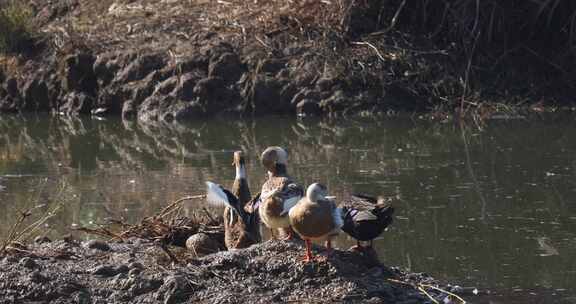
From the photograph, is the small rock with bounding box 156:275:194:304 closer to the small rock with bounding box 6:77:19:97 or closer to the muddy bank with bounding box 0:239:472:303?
the muddy bank with bounding box 0:239:472:303

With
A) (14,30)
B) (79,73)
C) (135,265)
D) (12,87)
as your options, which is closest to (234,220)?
(135,265)

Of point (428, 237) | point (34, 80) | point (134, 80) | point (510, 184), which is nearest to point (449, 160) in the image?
point (510, 184)

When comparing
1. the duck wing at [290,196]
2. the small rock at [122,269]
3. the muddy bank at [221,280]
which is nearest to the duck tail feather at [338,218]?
the muddy bank at [221,280]

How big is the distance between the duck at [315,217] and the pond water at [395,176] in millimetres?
1022

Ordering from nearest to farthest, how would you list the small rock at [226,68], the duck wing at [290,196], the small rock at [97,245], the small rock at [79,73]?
the duck wing at [290,196]
the small rock at [97,245]
the small rock at [226,68]
the small rock at [79,73]

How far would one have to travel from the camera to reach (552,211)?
9.61 meters

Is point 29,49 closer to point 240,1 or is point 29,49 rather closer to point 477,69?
point 240,1

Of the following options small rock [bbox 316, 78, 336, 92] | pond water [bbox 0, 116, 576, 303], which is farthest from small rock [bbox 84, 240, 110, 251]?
small rock [bbox 316, 78, 336, 92]

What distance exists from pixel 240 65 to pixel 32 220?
753 centimetres

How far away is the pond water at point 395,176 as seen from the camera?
8177mm

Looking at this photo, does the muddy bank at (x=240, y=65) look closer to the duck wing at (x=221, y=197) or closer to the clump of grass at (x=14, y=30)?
the clump of grass at (x=14, y=30)

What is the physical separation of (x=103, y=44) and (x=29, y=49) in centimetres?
148

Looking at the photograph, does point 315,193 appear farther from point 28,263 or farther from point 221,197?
point 28,263

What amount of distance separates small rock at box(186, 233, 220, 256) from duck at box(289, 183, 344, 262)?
1127 millimetres
